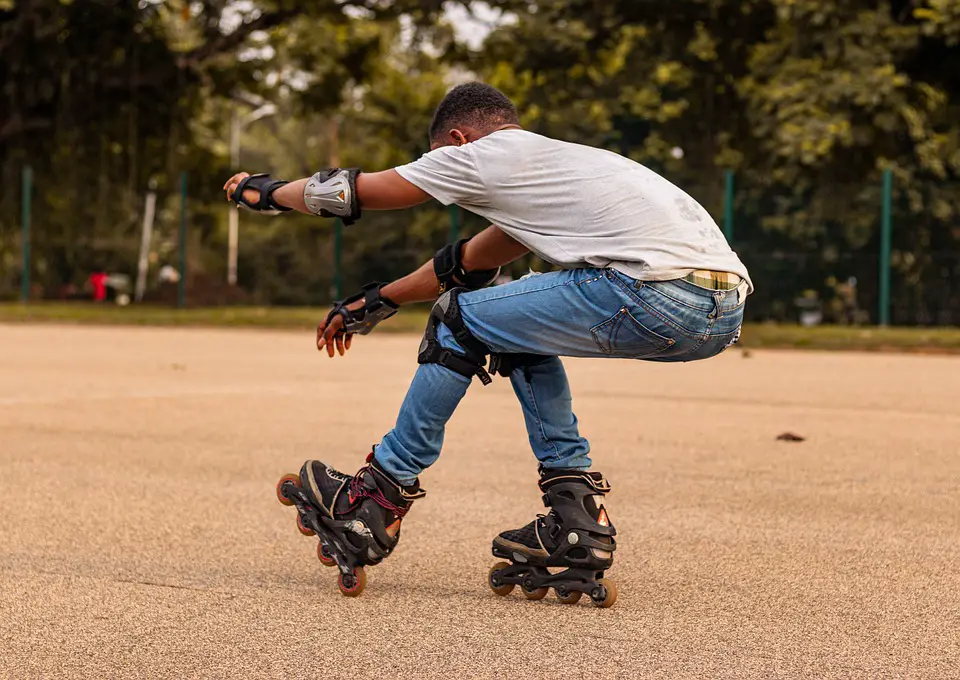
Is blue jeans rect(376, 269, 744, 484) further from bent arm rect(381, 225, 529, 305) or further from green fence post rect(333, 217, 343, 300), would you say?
green fence post rect(333, 217, 343, 300)

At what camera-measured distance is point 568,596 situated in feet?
14.0

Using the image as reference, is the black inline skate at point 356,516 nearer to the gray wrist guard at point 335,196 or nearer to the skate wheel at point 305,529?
the skate wheel at point 305,529

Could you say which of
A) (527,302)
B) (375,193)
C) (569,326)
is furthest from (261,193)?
(569,326)

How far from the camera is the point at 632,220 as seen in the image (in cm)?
411

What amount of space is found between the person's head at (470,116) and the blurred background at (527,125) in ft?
56.0

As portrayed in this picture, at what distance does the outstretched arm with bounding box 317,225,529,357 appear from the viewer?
4.32 metres

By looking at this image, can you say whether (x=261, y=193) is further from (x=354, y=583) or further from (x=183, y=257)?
(x=183, y=257)

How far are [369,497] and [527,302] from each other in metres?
0.74

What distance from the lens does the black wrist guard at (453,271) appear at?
4379 mm

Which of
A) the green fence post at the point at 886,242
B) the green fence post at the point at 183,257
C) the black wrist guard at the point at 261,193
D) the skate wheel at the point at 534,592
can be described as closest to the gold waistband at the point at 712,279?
the skate wheel at the point at 534,592

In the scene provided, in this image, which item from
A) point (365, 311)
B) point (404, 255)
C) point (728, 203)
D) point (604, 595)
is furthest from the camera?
point (404, 255)

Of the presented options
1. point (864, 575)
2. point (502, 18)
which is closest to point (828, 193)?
point (502, 18)

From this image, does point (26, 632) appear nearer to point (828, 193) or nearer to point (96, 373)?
point (96, 373)

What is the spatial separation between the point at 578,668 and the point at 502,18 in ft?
73.1
